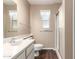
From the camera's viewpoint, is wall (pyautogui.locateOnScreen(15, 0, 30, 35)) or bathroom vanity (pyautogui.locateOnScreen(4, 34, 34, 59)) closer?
bathroom vanity (pyautogui.locateOnScreen(4, 34, 34, 59))

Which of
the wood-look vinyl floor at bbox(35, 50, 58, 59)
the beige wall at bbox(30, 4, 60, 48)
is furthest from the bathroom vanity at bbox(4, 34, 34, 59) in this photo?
the beige wall at bbox(30, 4, 60, 48)

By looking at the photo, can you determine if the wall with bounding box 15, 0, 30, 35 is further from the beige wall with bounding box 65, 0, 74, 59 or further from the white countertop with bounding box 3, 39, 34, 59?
the beige wall with bounding box 65, 0, 74, 59

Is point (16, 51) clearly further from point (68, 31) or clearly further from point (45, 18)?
point (45, 18)

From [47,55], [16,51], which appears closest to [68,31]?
[16,51]

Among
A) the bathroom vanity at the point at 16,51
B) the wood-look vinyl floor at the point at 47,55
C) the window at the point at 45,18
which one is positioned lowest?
the wood-look vinyl floor at the point at 47,55

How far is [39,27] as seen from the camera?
6004mm

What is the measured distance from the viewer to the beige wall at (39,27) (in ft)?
19.5

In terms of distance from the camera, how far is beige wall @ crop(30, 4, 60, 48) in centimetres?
595

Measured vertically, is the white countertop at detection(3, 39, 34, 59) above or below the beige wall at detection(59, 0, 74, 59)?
below

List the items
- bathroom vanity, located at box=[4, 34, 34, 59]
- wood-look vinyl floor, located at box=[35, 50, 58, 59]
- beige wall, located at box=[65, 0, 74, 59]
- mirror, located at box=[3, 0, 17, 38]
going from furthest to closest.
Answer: wood-look vinyl floor, located at box=[35, 50, 58, 59]
mirror, located at box=[3, 0, 17, 38]
bathroom vanity, located at box=[4, 34, 34, 59]
beige wall, located at box=[65, 0, 74, 59]

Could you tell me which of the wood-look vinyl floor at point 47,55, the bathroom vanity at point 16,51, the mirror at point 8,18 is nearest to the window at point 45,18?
the wood-look vinyl floor at point 47,55

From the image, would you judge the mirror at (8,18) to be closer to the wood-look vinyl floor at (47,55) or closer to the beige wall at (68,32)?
the beige wall at (68,32)
